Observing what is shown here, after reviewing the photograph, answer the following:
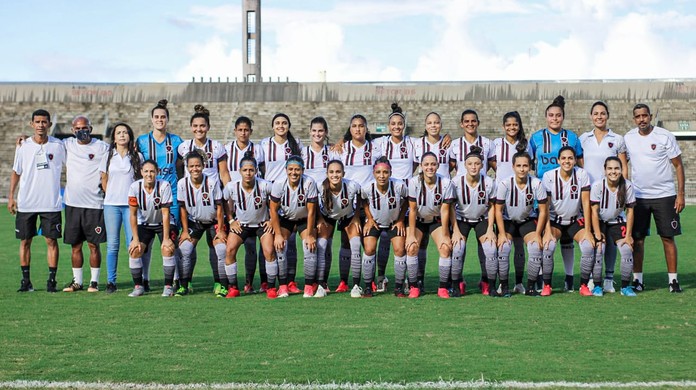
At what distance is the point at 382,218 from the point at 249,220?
1.20 m

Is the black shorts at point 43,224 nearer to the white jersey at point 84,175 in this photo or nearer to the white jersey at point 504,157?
the white jersey at point 84,175

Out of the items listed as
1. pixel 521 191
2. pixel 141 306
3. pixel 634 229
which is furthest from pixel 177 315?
pixel 634 229

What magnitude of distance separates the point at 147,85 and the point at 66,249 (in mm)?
25741

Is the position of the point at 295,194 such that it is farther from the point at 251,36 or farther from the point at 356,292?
the point at 251,36

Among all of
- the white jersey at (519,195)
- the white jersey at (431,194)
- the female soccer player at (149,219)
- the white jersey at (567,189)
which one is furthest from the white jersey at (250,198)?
the white jersey at (567,189)

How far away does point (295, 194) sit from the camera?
7797mm

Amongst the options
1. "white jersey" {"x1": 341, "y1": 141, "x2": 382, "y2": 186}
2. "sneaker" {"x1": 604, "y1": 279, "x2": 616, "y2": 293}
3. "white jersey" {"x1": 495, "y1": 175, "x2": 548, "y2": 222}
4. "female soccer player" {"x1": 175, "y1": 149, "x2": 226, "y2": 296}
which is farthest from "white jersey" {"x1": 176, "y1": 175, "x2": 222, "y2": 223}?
"sneaker" {"x1": 604, "y1": 279, "x2": 616, "y2": 293}

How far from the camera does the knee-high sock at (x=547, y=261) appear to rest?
7.78m

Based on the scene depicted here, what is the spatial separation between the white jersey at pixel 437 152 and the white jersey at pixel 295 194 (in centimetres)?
106

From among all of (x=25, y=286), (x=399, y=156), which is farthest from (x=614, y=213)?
(x=25, y=286)

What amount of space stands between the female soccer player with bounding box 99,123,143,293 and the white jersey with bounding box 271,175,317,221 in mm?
1413

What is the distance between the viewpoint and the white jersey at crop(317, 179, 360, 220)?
7777 millimetres

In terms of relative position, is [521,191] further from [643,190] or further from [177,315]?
[177,315]

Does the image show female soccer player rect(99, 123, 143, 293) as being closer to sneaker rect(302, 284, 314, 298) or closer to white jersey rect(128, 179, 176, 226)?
white jersey rect(128, 179, 176, 226)
